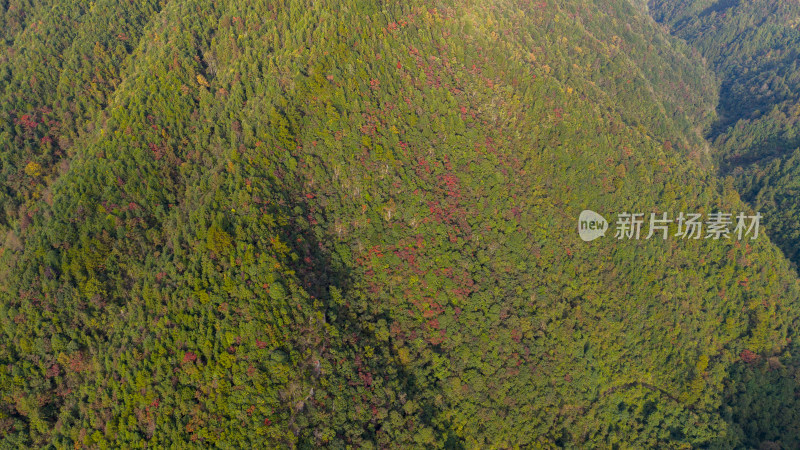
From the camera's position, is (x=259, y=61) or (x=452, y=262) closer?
(x=452, y=262)

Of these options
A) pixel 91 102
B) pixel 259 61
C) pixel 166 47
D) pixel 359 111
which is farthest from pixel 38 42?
pixel 359 111

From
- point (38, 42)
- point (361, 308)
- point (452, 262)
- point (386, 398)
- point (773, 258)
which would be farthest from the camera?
point (773, 258)

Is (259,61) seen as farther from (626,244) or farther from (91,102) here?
(626,244)

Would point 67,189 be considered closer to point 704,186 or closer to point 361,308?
point 361,308

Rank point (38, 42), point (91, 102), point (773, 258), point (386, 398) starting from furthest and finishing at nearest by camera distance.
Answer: point (773, 258), point (38, 42), point (91, 102), point (386, 398)

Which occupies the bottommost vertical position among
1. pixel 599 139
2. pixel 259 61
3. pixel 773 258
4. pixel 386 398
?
pixel 386 398

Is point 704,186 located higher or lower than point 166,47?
higher
